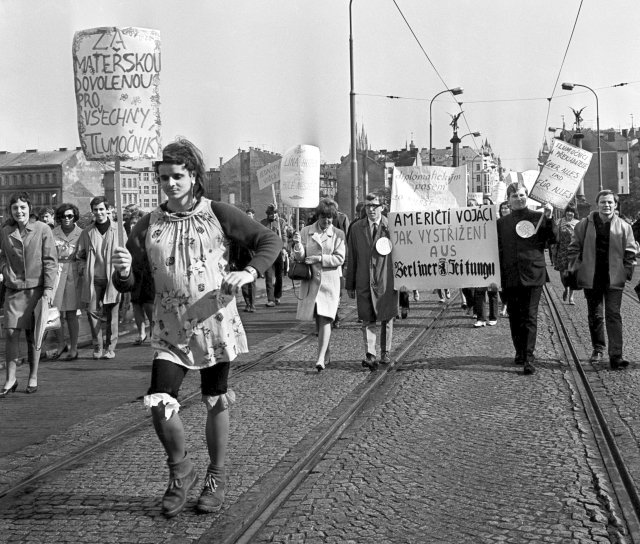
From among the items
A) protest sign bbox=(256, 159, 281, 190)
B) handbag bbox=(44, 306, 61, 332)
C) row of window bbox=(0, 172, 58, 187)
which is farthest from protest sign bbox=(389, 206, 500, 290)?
row of window bbox=(0, 172, 58, 187)

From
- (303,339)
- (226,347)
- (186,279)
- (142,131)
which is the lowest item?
(303,339)

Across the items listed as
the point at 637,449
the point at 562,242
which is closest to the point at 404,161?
the point at 562,242

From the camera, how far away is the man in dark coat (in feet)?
31.7

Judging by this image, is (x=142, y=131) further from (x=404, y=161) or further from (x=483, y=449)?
(x=404, y=161)

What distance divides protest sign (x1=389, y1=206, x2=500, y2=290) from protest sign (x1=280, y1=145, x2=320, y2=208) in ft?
30.2

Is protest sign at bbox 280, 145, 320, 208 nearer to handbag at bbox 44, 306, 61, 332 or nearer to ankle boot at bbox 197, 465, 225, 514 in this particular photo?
handbag at bbox 44, 306, 61, 332

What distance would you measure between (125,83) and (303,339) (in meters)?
5.59

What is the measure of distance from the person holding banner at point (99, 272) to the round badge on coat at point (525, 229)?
184 inches

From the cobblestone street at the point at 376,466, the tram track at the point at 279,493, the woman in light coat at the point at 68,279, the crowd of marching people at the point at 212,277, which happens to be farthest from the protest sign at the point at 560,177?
the woman in light coat at the point at 68,279

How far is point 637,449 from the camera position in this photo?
20.4 ft

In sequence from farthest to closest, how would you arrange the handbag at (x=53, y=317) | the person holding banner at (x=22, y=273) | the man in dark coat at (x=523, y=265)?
the handbag at (x=53, y=317) < the man in dark coat at (x=523, y=265) < the person holding banner at (x=22, y=273)

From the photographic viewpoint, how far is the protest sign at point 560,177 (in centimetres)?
1168

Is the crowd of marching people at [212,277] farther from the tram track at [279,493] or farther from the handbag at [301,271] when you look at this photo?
the tram track at [279,493]

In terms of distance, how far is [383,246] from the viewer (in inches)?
405
